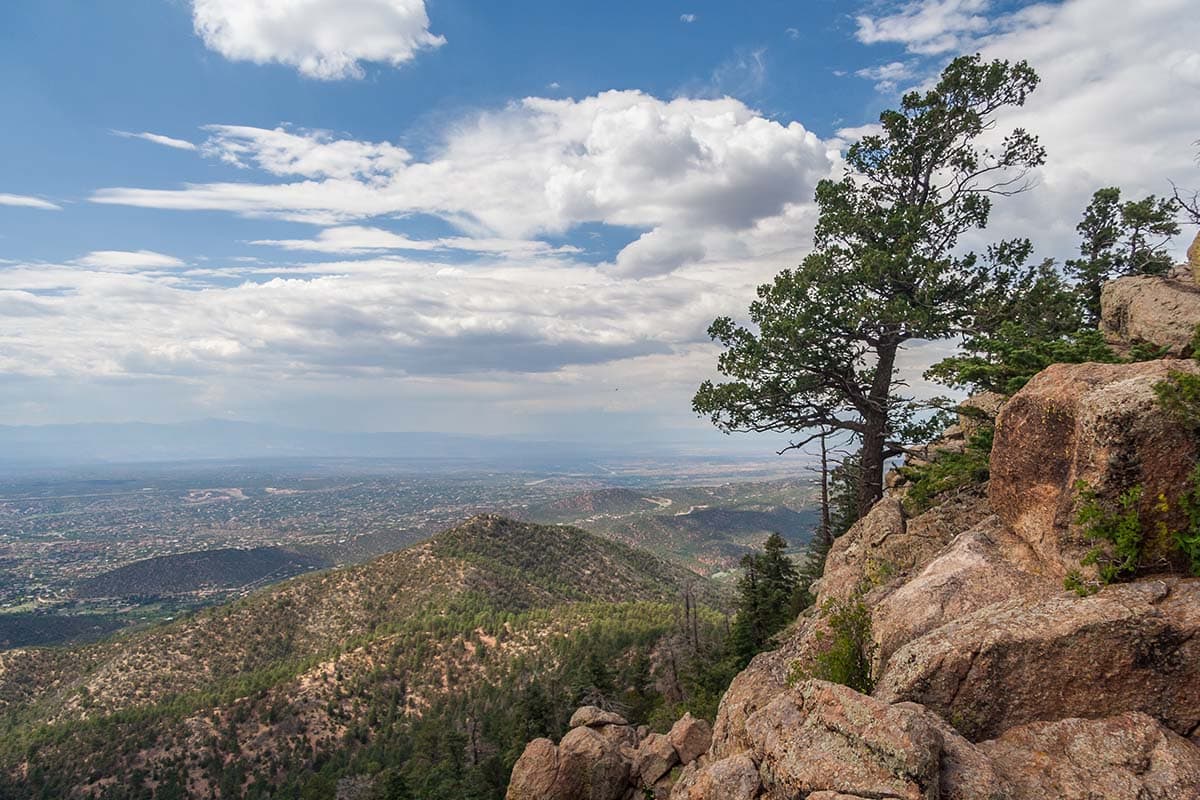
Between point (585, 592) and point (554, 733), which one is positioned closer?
point (554, 733)

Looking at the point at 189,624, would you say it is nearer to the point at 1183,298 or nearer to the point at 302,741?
the point at 302,741

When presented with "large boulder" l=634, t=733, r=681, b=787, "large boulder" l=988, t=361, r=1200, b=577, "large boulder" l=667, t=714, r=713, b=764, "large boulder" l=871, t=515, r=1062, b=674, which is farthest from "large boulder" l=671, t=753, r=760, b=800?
"large boulder" l=634, t=733, r=681, b=787

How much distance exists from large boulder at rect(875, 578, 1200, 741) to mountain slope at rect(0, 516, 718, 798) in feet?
141

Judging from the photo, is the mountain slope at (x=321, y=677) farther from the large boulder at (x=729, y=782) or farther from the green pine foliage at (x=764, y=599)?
the large boulder at (x=729, y=782)

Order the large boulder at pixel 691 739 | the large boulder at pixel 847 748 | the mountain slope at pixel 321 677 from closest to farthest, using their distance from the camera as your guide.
→ the large boulder at pixel 847 748, the large boulder at pixel 691 739, the mountain slope at pixel 321 677

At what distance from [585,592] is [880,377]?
332ft

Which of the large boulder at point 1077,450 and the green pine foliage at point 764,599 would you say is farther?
the green pine foliage at point 764,599

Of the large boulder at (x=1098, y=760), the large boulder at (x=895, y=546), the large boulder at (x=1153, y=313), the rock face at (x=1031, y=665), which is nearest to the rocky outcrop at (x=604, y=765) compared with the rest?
the large boulder at (x=895, y=546)

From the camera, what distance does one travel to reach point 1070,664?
8.10 meters

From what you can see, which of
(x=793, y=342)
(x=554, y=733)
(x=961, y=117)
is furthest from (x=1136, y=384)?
(x=554, y=733)

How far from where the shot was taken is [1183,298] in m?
16.0

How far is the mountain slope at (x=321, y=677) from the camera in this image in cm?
6869

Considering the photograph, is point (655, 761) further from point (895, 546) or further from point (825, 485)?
point (825, 485)

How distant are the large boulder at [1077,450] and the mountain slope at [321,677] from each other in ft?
141
